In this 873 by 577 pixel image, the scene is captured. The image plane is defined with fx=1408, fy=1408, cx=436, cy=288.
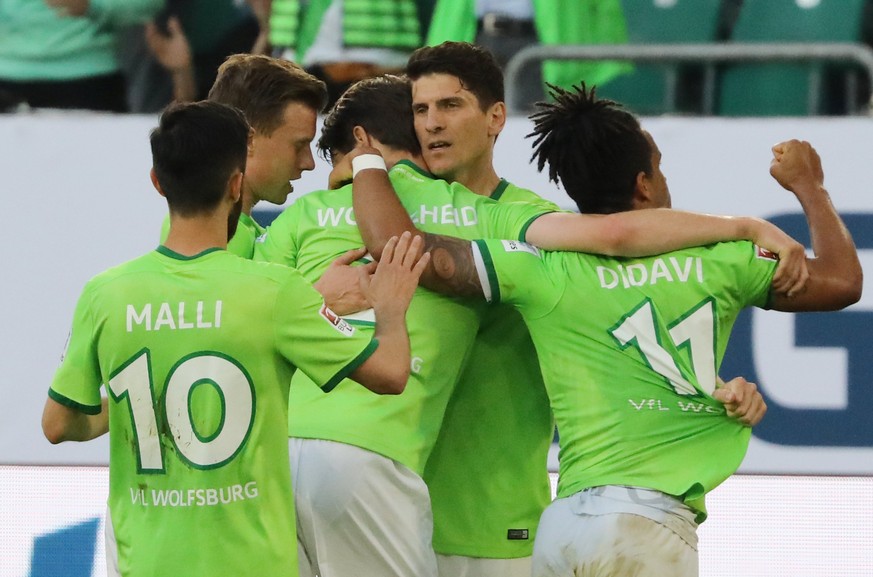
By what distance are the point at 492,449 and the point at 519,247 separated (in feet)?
1.86

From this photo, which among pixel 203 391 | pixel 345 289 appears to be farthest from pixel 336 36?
pixel 203 391

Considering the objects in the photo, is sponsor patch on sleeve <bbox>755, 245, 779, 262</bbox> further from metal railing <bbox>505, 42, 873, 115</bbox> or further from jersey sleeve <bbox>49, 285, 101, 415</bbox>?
metal railing <bbox>505, 42, 873, 115</bbox>

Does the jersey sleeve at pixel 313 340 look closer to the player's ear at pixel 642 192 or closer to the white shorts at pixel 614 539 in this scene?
the white shorts at pixel 614 539

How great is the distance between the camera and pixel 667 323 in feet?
9.77

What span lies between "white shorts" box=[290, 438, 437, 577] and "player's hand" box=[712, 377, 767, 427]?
712mm

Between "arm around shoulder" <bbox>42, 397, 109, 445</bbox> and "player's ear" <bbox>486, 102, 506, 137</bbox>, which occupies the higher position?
"player's ear" <bbox>486, 102, 506, 137</bbox>

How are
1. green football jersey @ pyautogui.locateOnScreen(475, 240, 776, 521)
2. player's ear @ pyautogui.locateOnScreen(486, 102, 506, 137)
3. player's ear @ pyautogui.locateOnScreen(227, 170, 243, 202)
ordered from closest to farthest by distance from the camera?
player's ear @ pyautogui.locateOnScreen(227, 170, 243, 202)
green football jersey @ pyautogui.locateOnScreen(475, 240, 776, 521)
player's ear @ pyautogui.locateOnScreen(486, 102, 506, 137)

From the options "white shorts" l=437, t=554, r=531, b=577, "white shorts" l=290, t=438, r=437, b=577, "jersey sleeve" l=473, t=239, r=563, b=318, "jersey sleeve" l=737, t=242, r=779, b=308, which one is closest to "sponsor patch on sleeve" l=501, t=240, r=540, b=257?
"jersey sleeve" l=473, t=239, r=563, b=318

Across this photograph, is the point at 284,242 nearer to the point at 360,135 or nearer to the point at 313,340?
the point at 360,135

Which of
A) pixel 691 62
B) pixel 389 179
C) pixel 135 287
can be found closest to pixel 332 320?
pixel 135 287

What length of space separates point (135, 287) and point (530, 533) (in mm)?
1257

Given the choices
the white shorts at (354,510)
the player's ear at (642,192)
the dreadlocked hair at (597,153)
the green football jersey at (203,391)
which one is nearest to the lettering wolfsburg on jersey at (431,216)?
the dreadlocked hair at (597,153)

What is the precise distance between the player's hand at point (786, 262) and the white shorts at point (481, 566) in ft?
3.09

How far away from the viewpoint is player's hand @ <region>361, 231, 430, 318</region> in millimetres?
2807
